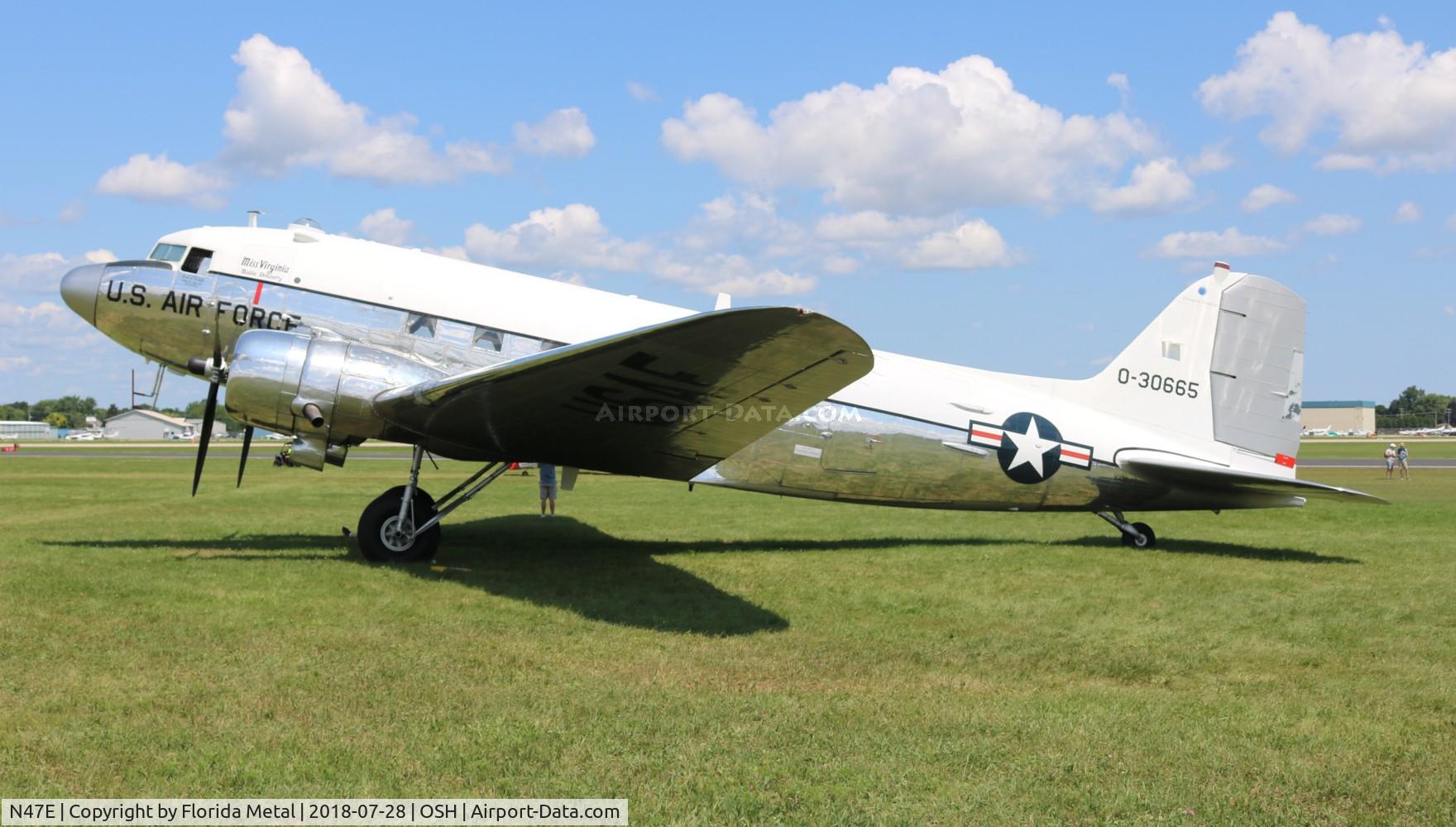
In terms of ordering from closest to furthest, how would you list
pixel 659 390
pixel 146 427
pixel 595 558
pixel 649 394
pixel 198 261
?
pixel 659 390 → pixel 649 394 → pixel 198 261 → pixel 595 558 → pixel 146 427

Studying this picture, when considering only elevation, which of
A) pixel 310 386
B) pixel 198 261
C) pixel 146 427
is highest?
pixel 198 261

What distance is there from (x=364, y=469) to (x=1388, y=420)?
6629 inches

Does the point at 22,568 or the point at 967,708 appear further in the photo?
the point at 22,568

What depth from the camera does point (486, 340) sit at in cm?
1061

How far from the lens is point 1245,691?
5.89 meters

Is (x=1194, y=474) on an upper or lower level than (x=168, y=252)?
lower

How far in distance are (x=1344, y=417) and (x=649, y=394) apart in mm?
154184

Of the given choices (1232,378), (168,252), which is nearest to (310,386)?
(168,252)

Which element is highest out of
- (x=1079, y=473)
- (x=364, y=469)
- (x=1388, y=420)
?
(x=1388, y=420)

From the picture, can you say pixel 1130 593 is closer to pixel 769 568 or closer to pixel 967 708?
pixel 769 568

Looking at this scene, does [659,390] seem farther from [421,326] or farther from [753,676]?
[421,326]

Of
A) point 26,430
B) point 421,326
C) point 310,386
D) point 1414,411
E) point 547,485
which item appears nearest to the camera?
point 310,386

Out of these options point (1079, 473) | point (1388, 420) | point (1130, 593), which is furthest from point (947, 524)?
point (1388, 420)

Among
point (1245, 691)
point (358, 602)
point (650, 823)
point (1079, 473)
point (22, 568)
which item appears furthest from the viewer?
point (1079, 473)
